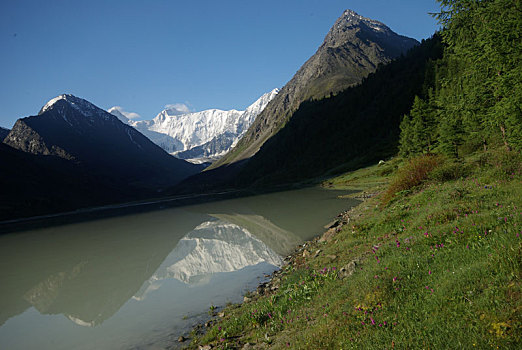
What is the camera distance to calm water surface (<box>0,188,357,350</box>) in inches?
526

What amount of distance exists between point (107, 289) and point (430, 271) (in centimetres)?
2104

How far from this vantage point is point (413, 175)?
22750 mm

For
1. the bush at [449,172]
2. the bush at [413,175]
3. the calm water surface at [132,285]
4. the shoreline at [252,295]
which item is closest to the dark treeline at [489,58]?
the bush at [449,172]

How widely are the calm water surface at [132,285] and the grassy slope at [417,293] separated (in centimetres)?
355

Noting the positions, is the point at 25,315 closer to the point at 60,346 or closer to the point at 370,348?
the point at 60,346

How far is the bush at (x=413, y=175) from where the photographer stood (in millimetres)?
22375

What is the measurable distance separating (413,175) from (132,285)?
23.4 metres

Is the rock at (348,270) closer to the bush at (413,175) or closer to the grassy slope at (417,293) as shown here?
the grassy slope at (417,293)

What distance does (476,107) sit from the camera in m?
17.5

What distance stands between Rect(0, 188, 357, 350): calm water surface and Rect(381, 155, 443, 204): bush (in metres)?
8.06

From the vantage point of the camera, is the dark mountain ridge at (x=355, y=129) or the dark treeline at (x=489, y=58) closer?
the dark treeline at (x=489, y=58)

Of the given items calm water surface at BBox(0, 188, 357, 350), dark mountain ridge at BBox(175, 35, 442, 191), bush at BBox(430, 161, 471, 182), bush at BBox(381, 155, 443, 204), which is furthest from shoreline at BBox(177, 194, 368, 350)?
dark mountain ridge at BBox(175, 35, 442, 191)

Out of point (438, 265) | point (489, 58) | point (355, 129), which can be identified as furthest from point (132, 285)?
point (355, 129)

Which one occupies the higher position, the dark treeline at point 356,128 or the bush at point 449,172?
the dark treeline at point 356,128
